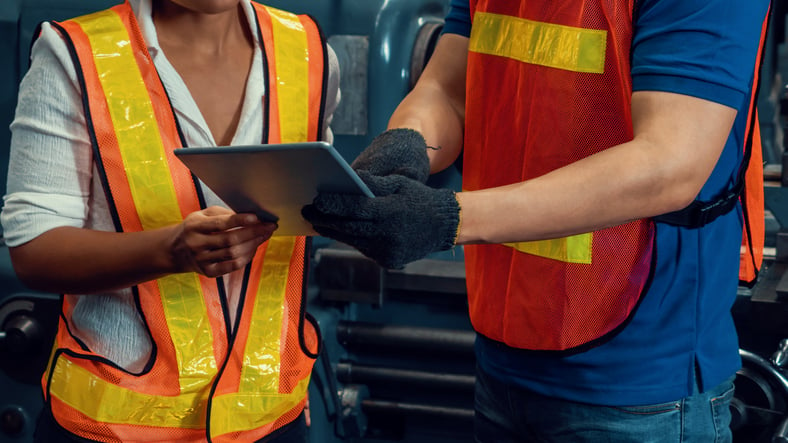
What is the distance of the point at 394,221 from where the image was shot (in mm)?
895

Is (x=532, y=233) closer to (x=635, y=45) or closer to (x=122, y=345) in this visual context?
(x=635, y=45)

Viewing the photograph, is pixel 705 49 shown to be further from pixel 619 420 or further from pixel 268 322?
pixel 268 322

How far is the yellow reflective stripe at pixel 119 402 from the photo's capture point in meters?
1.13

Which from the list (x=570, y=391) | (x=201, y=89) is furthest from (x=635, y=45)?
(x=201, y=89)

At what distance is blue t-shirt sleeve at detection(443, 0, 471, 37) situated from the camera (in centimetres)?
129

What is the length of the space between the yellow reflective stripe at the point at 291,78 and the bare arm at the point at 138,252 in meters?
0.20

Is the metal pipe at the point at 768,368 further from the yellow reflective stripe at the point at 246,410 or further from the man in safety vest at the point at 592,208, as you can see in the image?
the yellow reflective stripe at the point at 246,410

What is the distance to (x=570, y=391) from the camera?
1079 mm

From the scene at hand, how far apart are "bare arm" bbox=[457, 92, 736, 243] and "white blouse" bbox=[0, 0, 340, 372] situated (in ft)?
1.48

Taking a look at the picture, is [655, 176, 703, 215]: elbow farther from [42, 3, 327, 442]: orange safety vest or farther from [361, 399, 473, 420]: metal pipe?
[361, 399, 473, 420]: metal pipe

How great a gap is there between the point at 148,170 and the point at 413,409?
Result: 1.22 m

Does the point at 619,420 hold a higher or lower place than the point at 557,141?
lower

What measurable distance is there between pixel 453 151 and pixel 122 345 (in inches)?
22.2

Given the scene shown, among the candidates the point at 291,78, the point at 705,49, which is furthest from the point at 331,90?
the point at 705,49
